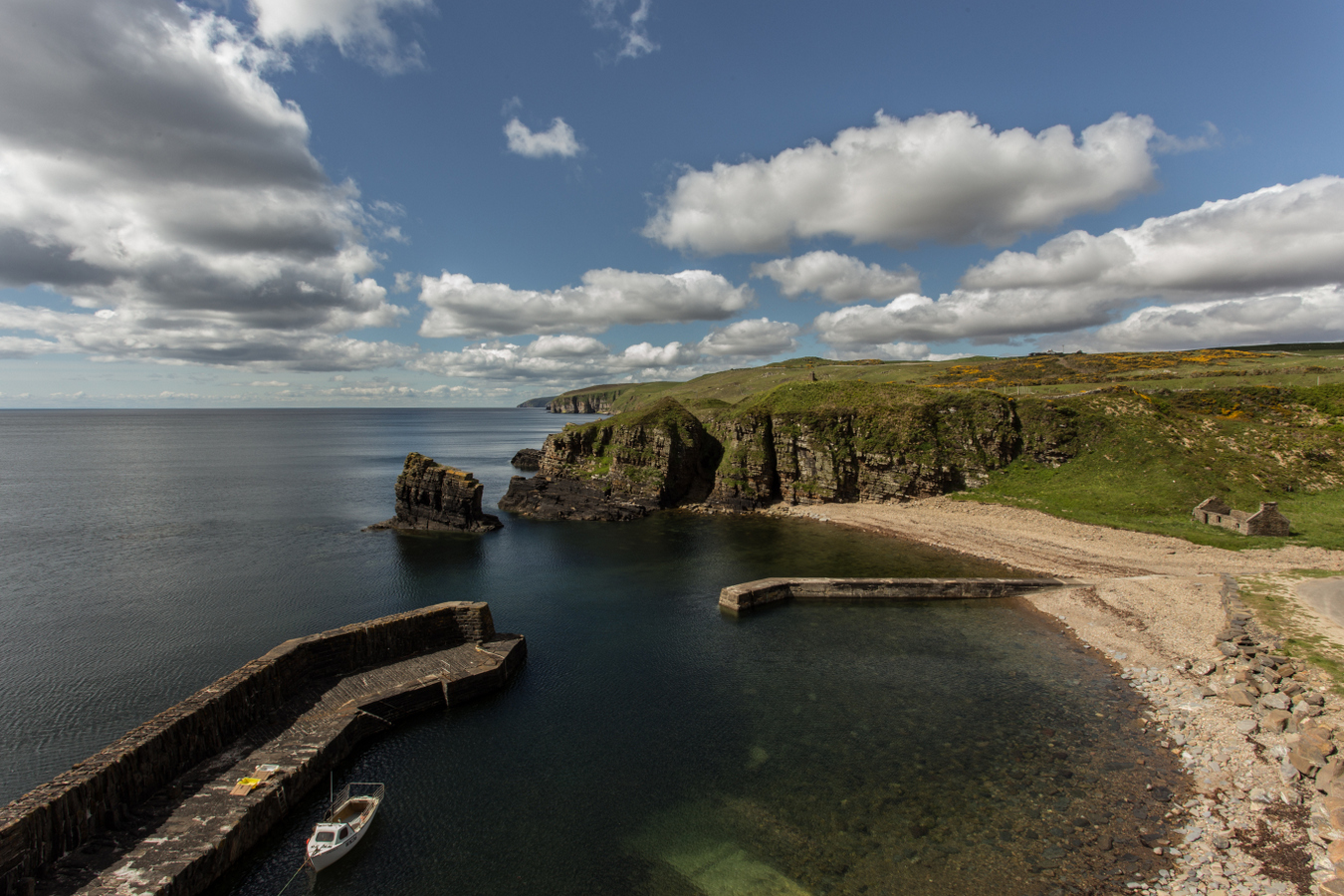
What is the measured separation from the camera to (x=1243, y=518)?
43469 millimetres

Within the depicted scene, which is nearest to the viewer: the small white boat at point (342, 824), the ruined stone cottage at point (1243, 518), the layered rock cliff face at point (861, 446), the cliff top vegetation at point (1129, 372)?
the small white boat at point (342, 824)

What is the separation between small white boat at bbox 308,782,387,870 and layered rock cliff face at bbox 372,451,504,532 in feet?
144

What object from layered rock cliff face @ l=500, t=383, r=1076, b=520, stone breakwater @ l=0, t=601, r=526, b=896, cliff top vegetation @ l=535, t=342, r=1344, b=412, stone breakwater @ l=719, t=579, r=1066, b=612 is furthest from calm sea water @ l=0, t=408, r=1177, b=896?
Result: cliff top vegetation @ l=535, t=342, r=1344, b=412

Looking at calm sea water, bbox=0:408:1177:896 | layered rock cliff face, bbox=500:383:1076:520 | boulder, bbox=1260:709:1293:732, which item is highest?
layered rock cliff face, bbox=500:383:1076:520

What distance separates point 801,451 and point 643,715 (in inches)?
2088

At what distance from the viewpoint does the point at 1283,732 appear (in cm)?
2009

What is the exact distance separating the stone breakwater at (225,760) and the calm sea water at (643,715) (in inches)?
46.8

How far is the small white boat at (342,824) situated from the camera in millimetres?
15664

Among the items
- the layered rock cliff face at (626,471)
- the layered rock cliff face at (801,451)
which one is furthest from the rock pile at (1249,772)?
the layered rock cliff face at (626,471)

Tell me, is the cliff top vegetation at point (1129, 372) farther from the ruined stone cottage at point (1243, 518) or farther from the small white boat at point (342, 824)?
the small white boat at point (342, 824)

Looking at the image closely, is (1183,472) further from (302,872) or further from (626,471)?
(302,872)

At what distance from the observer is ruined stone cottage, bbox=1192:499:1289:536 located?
4216 cm

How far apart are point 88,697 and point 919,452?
233 feet

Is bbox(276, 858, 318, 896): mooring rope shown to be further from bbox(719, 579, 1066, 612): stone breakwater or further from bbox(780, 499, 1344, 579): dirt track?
bbox(780, 499, 1344, 579): dirt track
